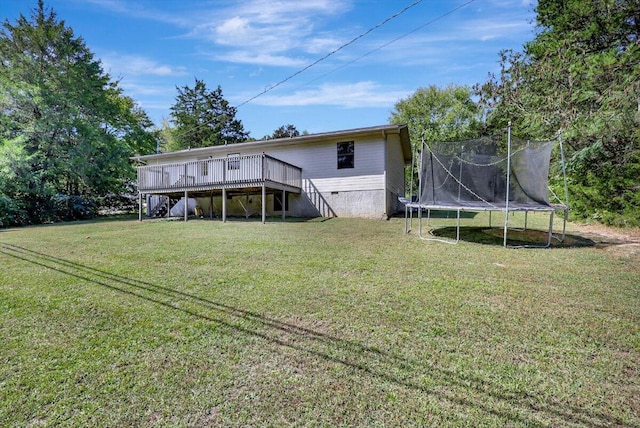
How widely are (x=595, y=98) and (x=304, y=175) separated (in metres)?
10.5

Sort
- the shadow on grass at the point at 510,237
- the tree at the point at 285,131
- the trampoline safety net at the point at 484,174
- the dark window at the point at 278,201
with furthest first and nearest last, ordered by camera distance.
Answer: the tree at the point at 285,131, the dark window at the point at 278,201, the trampoline safety net at the point at 484,174, the shadow on grass at the point at 510,237

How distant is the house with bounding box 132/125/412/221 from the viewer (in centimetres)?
1188

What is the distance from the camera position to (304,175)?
13.5 meters

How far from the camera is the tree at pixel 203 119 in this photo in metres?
32.0

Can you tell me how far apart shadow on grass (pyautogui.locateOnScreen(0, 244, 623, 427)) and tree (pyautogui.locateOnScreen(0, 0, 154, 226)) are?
16367 millimetres

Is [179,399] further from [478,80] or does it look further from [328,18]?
[478,80]

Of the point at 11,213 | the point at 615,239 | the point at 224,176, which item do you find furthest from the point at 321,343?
the point at 11,213

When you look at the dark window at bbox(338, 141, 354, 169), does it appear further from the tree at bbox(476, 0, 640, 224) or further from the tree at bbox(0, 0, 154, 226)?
the tree at bbox(0, 0, 154, 226)

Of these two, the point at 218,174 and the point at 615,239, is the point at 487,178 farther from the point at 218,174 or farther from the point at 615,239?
the point at 218,174

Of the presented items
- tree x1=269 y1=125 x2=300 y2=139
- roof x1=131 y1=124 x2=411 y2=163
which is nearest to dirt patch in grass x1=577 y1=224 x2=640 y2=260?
roof x1=131 y1=124 x2=411 y2=163

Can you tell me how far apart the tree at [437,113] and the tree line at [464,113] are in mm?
180

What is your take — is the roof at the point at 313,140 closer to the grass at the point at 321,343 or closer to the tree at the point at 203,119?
the grass at the point at 321,343

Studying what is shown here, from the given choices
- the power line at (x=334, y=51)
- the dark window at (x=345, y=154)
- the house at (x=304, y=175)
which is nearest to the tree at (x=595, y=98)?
the house at (x=304, y=175)

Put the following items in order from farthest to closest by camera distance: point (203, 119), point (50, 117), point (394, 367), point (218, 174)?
point (203, 119) → point (50, 117) → point (218, 174) → point (394, 367)
